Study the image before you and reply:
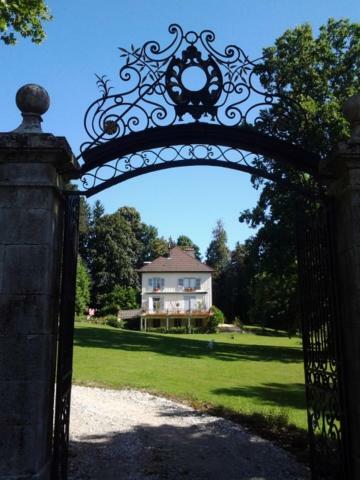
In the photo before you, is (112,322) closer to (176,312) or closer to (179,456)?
(176,312)

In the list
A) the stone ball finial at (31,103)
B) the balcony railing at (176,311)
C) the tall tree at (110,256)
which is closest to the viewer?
the stone ball finial at (31,103)

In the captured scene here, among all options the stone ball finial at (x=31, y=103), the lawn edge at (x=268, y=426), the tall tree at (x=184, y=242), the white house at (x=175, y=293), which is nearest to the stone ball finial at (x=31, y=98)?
the stone ball finial at (x=31, y=103)

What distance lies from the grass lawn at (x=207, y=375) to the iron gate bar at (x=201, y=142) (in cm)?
580

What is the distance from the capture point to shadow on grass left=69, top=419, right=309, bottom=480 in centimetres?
593

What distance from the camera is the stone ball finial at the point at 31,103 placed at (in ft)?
14.0

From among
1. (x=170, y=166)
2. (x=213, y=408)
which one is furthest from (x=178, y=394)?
(x=170, y=166)

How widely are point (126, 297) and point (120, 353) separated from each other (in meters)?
33.2

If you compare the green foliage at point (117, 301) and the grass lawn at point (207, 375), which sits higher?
the green foliage at point (117, 301)

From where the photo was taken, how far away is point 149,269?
168ft

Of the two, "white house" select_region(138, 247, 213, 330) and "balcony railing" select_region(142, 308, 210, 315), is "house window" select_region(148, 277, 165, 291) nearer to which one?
"white house" select_region(138, 247, 213, 330)

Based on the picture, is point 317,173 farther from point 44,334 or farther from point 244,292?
point 244,292

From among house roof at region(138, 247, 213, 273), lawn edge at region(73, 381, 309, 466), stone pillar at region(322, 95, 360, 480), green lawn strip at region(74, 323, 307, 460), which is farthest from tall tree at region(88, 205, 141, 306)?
stone pillar at region(322, 95, 360, 480)

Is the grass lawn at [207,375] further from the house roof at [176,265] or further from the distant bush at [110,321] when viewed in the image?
the house roof at [176,265]

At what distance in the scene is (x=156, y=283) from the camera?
51.2 m
